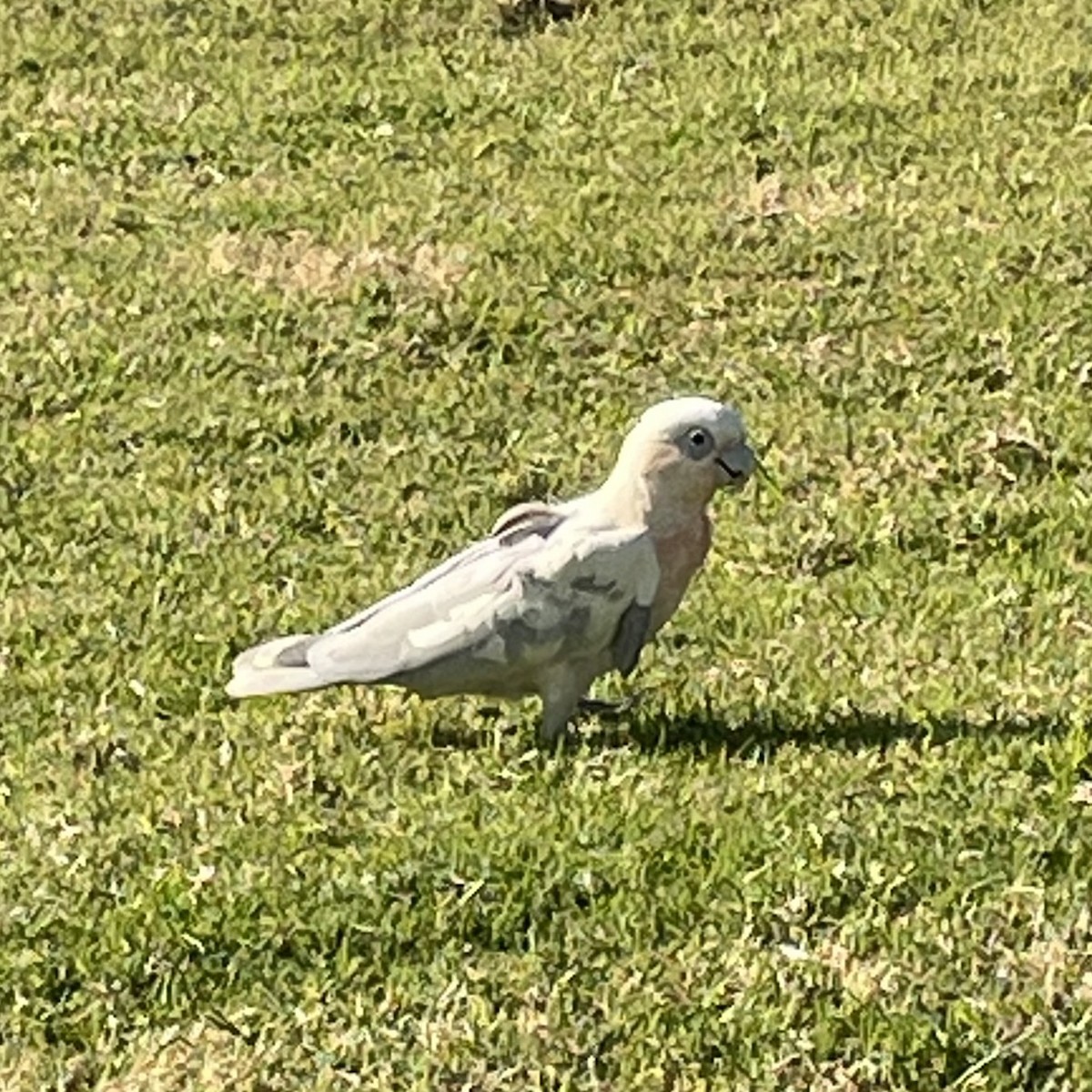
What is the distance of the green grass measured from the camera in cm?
583

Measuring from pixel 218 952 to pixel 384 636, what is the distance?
3.50 ft

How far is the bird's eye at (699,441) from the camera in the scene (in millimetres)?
6809

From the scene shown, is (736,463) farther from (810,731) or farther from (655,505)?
(810,731)

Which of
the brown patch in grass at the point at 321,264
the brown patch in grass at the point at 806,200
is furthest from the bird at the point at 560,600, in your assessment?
the brown patch in grass at the point at 806,200

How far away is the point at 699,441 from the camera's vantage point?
6820 millimetres

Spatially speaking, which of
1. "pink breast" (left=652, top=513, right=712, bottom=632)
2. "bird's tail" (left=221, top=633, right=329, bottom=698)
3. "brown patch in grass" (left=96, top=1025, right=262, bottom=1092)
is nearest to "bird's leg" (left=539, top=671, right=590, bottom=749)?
"pink breast" (left=652, top=513, right=712, bottom=632)

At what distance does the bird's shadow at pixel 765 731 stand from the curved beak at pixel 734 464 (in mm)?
639

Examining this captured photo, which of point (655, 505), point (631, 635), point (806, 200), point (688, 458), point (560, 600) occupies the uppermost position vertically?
point (688, 458)

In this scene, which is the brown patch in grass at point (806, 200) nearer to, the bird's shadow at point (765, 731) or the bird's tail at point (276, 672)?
the bird's shadow at point (765, 731)

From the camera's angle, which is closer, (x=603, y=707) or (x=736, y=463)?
(x=736, y=463)

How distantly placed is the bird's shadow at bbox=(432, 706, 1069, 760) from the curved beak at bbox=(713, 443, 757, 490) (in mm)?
639

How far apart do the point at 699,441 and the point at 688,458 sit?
53 mm

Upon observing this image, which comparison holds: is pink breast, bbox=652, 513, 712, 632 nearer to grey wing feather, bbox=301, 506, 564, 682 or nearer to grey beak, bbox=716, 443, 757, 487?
grey beak, bbox=716, 443, 757, 487

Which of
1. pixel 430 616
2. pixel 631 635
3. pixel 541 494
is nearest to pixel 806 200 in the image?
pixel 541 494
